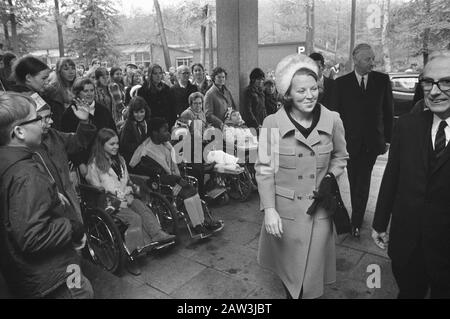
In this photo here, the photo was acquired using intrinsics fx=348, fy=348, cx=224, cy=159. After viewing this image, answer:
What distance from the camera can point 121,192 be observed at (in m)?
3.46

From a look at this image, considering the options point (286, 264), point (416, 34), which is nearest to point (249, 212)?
point (286, 264)

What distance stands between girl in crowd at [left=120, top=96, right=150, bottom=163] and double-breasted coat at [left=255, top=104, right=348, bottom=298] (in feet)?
7.45

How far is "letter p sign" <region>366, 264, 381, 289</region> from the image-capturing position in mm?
2903

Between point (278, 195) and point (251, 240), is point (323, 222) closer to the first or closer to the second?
point (278, 195)

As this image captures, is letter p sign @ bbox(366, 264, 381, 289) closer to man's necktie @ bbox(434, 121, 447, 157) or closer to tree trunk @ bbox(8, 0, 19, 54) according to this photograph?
man's necktie @ bbox(434, 121, 447, 157)

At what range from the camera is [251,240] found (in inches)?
151

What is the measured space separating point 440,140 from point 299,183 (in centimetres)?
81

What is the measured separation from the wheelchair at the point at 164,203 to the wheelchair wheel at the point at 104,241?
2.22 ft

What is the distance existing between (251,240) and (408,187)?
2.12 m

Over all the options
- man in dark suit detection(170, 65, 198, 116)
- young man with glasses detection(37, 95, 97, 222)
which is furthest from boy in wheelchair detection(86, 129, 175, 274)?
man in dark suit detection(170, 65, 198, 116)

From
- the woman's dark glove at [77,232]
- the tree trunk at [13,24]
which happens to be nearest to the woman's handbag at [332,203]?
the woman's dark glove at [77,232]

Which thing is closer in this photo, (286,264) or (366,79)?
(286,264)

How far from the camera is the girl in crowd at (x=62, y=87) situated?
13.0ft

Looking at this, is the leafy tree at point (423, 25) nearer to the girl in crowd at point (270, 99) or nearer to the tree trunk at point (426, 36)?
the tree trunk at point (426, 36)
